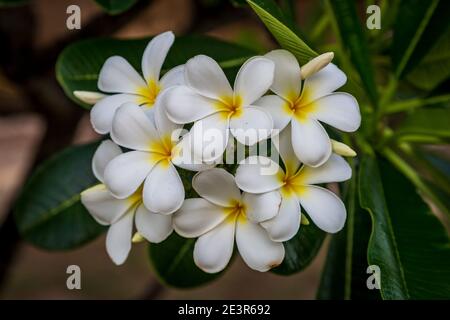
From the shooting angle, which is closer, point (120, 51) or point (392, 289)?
point (392, 289)

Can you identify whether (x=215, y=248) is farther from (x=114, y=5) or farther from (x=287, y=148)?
(x=114, y=5)

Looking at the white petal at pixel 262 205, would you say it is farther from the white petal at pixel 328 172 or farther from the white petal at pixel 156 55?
the white petal at pixel 156 55

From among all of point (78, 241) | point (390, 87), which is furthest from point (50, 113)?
point (390, 87)

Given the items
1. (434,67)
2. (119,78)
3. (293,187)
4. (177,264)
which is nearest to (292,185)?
(293,187)

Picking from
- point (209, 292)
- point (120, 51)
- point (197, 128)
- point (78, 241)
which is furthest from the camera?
point (209, 292)

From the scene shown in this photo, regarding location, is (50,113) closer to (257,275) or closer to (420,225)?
(420,225)

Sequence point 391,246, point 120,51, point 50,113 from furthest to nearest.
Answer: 1. point 50,113
2. point 120,51
3. point 391,246

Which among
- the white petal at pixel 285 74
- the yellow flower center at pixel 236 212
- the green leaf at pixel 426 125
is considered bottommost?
the green leaf at pixel 426 125

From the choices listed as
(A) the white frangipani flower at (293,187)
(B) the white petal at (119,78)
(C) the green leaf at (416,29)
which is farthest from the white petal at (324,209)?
(C) the green leaf at (416,29)
